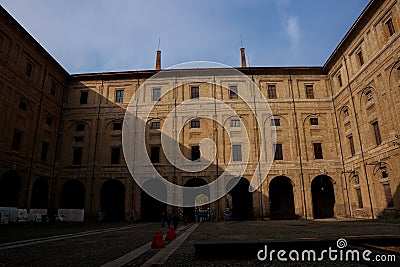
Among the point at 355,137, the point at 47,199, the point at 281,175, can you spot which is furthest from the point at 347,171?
the point at 47,199

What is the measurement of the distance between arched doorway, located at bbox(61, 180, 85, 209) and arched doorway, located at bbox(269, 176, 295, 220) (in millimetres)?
17901

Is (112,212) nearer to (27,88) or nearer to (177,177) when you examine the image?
(177,177)

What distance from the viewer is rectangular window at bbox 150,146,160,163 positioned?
25.6m

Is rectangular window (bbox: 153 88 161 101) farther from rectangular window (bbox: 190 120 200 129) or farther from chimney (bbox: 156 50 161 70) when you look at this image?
rectangular window (bbox: 190 120 200 129)

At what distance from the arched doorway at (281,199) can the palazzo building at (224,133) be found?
0.13m

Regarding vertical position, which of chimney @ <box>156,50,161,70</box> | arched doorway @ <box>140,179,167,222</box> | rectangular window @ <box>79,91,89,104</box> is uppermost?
chimney @ <box>156,50,161,70</box>

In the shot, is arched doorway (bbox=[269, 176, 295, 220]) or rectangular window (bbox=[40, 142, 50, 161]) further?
arched doorway (bbox=[269, 176, 295, 220])

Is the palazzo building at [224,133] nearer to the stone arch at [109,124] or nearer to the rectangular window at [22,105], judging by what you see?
the stone arch at [109,124]

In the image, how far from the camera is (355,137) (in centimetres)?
2255

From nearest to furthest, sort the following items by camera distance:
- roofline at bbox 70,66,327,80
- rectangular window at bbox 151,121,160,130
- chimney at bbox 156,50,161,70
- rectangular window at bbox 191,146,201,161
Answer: rectangular window at bbox 191,146,201,161
rectangular window at bbox 151,121,160,130
roofline at bbox 70,66,327,80
chimney at bbox 156,50,161,70

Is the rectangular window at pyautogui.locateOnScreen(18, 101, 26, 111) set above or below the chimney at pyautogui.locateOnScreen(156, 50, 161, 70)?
below

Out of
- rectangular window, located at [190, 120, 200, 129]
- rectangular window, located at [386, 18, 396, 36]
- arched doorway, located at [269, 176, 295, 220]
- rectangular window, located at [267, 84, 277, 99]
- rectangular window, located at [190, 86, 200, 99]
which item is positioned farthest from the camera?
rectangular window, located at [190, 86, 200, 99]

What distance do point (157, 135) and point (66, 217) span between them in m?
10.3

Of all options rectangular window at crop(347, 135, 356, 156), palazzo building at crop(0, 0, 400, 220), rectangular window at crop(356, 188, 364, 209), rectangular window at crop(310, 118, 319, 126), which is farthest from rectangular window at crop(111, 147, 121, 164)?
rectangular window at crop(356, 188, 364, 209)
